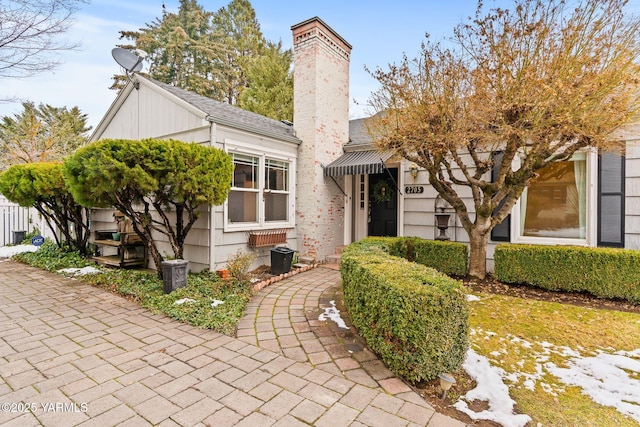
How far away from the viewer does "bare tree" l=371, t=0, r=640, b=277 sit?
14.1 feet

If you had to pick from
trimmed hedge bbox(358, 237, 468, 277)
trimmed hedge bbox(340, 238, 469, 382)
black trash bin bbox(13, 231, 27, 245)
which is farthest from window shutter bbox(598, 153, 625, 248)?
black trash bin bbox(13, 231, 27, 245)

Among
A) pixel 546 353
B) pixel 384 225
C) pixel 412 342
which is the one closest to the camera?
pixel 412 342

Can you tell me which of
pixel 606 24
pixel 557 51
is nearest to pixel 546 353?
pixel 557 51

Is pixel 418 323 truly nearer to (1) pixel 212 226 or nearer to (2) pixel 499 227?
(1) pixel 212 226

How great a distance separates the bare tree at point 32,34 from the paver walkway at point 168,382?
559 centimetres

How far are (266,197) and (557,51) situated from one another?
19.4 feet

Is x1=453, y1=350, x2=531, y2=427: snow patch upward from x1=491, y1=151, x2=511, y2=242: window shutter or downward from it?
downward

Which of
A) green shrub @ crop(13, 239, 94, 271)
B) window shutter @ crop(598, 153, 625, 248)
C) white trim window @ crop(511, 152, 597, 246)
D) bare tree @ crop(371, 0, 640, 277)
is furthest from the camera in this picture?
green shrub @ crop(13, 239, 94, 271)

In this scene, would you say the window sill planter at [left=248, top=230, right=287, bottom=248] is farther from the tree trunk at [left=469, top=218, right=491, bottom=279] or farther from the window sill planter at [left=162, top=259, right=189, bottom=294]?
the tree trunk at [left=469, top=218, right=491, bottom=279]

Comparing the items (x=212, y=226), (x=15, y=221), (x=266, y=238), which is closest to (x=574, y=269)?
(x=266, y=238)

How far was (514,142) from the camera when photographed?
4.98m

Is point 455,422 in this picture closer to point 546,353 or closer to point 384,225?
point 546,353

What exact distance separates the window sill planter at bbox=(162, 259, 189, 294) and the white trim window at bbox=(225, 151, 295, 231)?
1352mm

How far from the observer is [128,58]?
23.7ft
